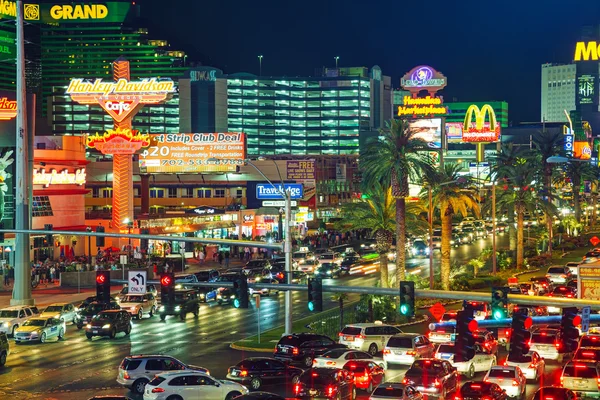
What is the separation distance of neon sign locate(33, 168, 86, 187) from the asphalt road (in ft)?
92.3

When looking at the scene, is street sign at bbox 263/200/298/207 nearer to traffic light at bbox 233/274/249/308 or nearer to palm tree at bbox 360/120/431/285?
palm tree at bbox 360/120/431/285

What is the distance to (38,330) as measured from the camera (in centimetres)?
4869

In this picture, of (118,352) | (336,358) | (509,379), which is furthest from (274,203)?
(509,379)

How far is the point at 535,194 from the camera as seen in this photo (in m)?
91.2

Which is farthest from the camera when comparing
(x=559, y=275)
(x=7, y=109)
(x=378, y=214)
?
(x=7, y=109)

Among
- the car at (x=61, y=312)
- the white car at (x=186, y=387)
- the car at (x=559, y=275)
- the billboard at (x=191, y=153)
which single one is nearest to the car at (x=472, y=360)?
the white car at (x=186, y=387)

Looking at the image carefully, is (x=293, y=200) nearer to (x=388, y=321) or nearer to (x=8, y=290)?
(x=8, y=290)

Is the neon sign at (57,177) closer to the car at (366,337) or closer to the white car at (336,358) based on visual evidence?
the car at (366,337)

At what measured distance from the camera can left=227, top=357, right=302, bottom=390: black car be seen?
37.1 meters

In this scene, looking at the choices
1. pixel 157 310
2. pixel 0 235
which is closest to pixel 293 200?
pixel 0 235

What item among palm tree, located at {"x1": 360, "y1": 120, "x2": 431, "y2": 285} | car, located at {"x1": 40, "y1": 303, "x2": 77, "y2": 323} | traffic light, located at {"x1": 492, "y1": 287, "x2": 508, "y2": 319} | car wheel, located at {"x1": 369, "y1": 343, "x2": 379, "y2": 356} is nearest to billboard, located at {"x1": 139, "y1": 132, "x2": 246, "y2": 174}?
palm tree, located at {"x1": 360, "y1": 120, "x2": 431, "y2": 285}

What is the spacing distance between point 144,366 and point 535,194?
6148 cm

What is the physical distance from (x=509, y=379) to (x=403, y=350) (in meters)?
7.89

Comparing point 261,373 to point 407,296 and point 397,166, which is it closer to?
point 407,296
